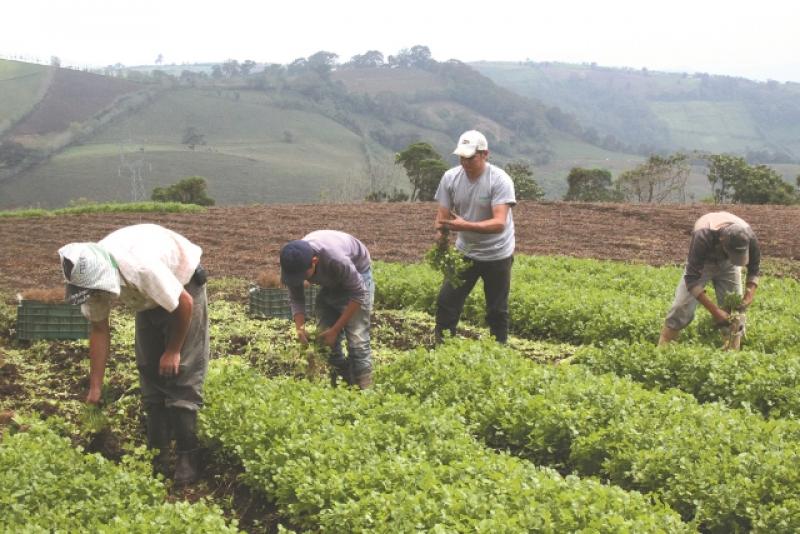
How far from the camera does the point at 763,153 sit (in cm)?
14075

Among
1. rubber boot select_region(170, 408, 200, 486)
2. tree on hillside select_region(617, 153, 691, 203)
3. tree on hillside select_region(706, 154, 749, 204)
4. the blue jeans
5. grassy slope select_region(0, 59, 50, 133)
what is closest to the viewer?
rubber boot select_region(170, 408, 200, 486)

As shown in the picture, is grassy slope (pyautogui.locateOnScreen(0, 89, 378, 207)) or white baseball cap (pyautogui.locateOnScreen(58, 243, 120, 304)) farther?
grassy slope (pyautogui.locateOnScreen(0, 89, 378, 207))

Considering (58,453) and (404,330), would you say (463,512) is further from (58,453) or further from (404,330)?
(404,330)

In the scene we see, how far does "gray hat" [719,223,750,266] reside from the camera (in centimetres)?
749

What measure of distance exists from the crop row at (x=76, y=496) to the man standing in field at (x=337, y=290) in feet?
5.91

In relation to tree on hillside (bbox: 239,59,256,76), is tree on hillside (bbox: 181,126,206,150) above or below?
below

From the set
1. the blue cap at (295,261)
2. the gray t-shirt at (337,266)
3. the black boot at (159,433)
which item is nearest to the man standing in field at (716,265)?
the gray t-shirt at (337,266)

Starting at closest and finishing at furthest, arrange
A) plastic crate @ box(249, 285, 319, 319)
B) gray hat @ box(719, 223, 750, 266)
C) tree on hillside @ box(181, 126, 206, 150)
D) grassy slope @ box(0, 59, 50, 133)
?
gray hat @ box(719, 223, 750, 266) < plastic crate @ box(249, 285, 319, 319) < grassy slope @ box(0, 59, 50, 133) < tree on hillside @ box(181, 126, 206, 150)

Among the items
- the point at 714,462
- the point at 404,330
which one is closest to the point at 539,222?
the point at 404,330

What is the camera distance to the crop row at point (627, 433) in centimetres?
479

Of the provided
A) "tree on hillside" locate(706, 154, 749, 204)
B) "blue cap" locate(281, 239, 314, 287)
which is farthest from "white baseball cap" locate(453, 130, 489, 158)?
"tree on hillside" locate(706, 154, 749, 204)

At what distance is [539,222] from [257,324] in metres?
15.2

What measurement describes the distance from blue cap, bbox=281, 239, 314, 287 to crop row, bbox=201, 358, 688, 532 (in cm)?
95

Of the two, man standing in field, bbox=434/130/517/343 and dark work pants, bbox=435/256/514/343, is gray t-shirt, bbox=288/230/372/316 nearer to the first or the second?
man standing in field, bbox=434/130/517/343
